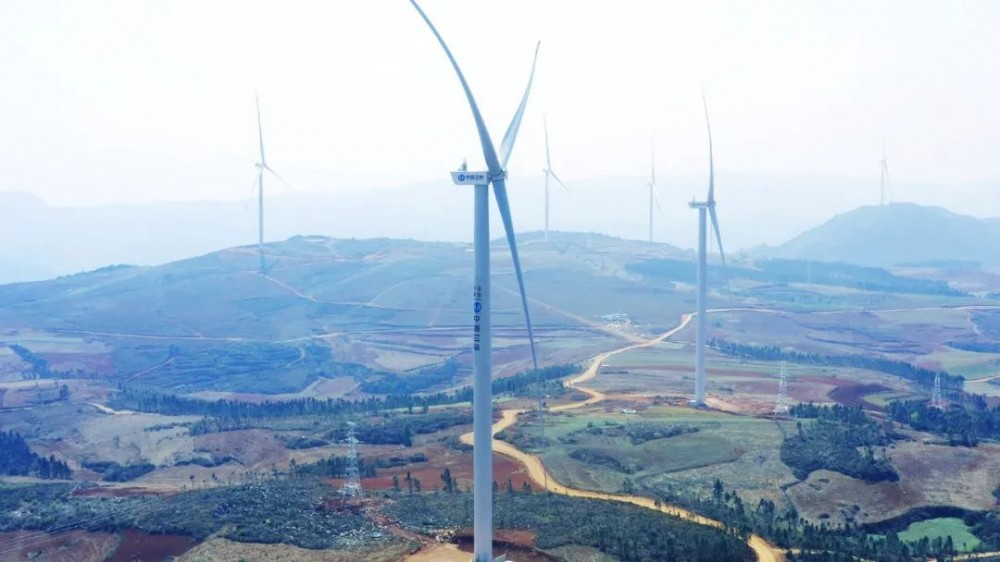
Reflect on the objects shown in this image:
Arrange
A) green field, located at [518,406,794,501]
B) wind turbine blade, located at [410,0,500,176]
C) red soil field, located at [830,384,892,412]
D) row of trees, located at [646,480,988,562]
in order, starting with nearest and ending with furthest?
wind turbine blade, located at [410,0,500,176], row of trees, located at [646,480,988,562], green field, located at [518,406,794,501], red soil field, located at [830,384,892,412]

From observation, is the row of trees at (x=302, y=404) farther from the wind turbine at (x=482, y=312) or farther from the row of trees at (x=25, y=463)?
the wind turbine at (x=482, y=312)

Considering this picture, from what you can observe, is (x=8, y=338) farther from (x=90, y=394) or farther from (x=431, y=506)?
(x=431, y=506)

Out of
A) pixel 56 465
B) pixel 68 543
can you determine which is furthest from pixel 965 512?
pixel 56 465

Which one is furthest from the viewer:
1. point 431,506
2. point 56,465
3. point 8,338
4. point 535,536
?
point 8,338

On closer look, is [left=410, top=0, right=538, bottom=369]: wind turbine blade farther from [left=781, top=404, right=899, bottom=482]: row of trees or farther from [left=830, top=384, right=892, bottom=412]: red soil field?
[left=830, top=384, right=892, bottom=412]: red soil field

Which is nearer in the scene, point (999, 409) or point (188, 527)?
point (188, 527)

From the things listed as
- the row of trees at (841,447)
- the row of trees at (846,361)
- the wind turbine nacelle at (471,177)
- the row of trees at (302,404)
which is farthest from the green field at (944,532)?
the row of trees at (846,361)

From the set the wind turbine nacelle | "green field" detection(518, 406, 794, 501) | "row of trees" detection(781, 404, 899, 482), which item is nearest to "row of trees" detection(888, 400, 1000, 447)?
"row of trees" detection(781, 404, 899, 482)
